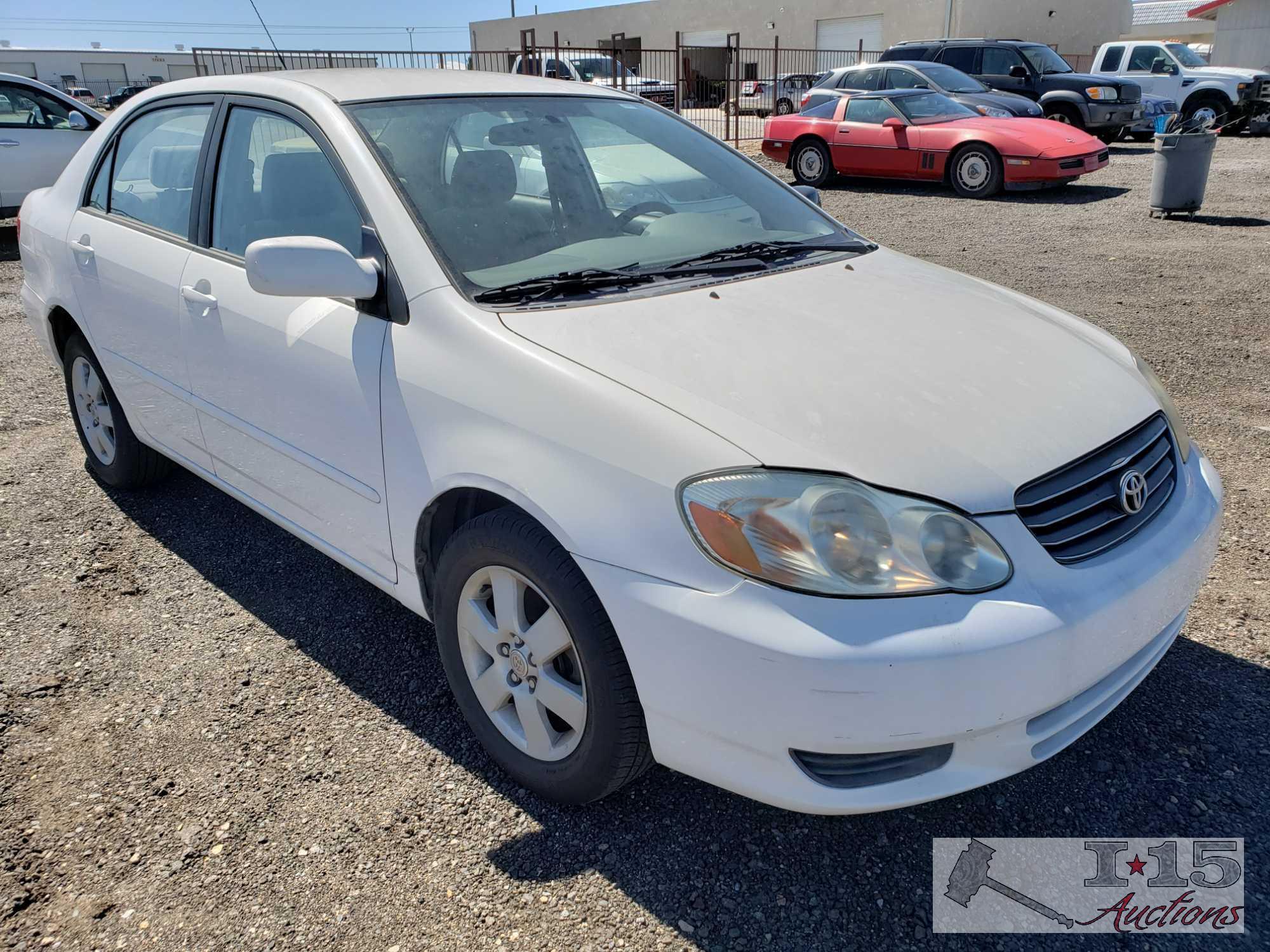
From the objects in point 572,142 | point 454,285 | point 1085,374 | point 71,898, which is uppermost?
point 572,142

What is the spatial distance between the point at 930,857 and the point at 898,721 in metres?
0.64

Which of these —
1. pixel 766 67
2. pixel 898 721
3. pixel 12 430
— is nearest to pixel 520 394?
pixel 898 721

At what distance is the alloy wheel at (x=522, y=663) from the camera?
2172mm

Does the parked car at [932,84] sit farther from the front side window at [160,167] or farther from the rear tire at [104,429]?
the rear tire at [104,429]

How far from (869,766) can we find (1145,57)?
22606 millimetres

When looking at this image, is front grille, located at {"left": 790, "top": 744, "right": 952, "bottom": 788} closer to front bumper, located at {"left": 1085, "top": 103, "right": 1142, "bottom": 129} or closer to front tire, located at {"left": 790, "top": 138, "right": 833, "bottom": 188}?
front tire, located at {"left": 790, "top": 138, "right": 833, "bottom": 188}

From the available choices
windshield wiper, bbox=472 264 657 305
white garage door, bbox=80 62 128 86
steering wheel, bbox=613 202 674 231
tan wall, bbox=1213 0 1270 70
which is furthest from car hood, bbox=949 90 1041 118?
white garage door, bbox=80 62 128 86

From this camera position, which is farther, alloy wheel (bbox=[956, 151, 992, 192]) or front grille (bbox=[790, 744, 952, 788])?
alloy wheel (bbox=[956, 151, 992, 192])

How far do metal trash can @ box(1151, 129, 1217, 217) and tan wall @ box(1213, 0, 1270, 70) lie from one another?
26148mm

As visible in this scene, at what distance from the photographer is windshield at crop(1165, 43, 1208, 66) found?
66.4ft

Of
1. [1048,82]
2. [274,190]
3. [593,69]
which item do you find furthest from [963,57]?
[274,190]

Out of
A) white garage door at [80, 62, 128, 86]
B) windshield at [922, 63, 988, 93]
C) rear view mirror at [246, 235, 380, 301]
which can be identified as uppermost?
white garage door at [80, 62, 128, 86]

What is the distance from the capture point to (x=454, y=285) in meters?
2.36

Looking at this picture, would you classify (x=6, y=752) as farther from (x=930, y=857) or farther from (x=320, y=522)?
(x=930, y=857)
